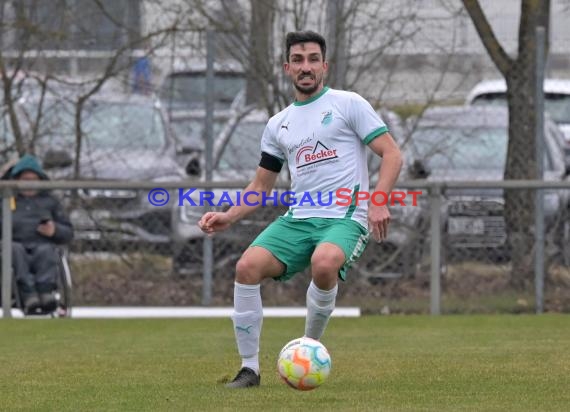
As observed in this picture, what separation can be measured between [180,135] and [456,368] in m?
6.57

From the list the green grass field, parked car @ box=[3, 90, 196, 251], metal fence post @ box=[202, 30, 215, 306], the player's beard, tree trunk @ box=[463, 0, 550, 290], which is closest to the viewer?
the green grass field

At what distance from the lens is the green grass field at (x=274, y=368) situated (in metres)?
6.27

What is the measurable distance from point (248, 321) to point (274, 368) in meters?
0.98

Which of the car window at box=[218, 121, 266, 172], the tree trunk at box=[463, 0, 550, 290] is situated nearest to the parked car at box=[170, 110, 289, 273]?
the car window at box=[218, 121, 266, 172]

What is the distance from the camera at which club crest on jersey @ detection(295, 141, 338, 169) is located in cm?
709

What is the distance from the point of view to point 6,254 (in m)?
12.0

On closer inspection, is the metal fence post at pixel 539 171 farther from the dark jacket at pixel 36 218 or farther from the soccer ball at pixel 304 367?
the soccer ball at pixel 304 367

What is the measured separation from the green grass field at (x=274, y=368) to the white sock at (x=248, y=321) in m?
0.18

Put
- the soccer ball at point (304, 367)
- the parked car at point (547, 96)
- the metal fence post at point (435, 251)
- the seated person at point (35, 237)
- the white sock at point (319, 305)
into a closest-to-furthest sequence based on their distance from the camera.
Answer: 1. the soccer ball at point (304, 367)
2. the white sock at point (319, 305)
3. the seated person at point (35, 237)
4. the metal fence post at point (435, 251)
5. the parked car at point (547, 96)

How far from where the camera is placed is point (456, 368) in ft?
25.1

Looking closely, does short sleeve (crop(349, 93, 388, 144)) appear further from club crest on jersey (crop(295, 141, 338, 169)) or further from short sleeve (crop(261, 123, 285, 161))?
short sleeve (crop(261, 123, 285, 161))

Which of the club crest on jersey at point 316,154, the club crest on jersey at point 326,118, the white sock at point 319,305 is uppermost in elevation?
the club crest on jersey at point 326,118

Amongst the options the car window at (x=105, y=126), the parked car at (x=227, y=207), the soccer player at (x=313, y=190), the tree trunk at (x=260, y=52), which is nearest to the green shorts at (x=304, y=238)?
the soccer player at (x=313, y=190)

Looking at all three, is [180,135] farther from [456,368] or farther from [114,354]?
[456,368]
